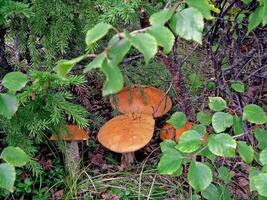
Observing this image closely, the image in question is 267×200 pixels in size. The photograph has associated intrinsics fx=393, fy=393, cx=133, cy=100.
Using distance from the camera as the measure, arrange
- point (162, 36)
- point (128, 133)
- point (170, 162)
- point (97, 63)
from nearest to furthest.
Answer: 1. point (97, 63)
2. point (162, 36)
3. point (170, 162)
4. point (128, 133)

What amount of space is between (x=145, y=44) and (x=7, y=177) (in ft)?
1.80

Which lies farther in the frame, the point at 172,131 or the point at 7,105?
the point at 172,131

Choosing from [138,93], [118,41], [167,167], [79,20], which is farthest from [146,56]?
[138,93]

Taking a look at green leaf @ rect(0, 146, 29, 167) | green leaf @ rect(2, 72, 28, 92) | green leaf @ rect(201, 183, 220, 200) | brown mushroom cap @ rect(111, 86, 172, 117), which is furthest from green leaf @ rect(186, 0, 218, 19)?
brown mushroom cap @ rect(111, 86, 172, 117)

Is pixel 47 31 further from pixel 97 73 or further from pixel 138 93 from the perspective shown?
pixel 138 93

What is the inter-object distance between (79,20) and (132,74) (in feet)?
1.43

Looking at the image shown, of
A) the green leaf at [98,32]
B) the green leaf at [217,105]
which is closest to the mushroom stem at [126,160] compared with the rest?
the green leaf at [217,105]

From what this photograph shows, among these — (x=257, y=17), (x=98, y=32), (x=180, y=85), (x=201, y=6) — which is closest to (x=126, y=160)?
(x=180, y=85)

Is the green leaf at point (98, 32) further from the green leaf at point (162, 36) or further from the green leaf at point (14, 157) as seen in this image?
the green leaf at point (14, 157)

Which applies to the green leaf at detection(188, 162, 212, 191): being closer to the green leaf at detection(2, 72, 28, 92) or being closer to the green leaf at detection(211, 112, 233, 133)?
the green leaf at detection(211, 112, 233, 133)

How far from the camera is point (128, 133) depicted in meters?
1.62

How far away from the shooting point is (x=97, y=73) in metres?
1.80

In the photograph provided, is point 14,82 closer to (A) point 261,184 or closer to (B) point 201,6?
(B) point 201,6

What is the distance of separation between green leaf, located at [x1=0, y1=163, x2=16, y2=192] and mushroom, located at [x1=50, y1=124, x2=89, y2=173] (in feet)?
1.82
